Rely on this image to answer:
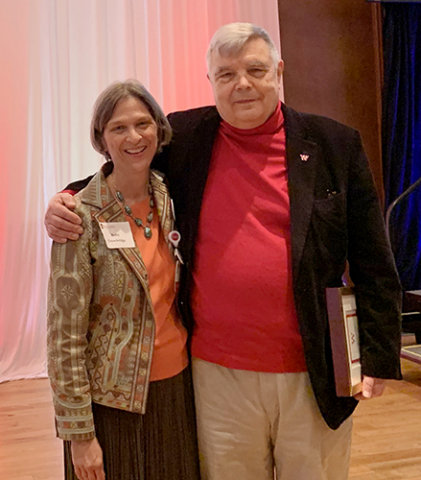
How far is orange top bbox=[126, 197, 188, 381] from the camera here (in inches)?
56.8

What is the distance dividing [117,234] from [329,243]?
0.54m

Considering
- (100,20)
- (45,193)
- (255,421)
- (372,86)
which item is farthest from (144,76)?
(255,421)

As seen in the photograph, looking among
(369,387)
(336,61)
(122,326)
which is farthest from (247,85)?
(336,61)

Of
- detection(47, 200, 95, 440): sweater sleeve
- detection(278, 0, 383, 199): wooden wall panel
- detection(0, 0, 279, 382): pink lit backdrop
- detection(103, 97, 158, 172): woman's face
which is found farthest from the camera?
detection(278, 0, 383, 199): wooden wall panel

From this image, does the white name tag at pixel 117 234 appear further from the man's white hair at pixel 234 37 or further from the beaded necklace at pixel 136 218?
the man's white hair at pixel 234 37

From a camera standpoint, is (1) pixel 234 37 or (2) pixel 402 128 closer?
(1) pixel 234 37

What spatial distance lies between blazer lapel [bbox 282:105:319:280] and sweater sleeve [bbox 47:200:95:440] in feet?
1.70

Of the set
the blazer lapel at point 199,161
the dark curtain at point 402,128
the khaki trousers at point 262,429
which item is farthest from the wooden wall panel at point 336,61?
the khaki trousers at point 262,429

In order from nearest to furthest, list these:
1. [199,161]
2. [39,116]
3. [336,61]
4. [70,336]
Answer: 1. [70,336]
2. [199,161]
3. [39,116]
4. [336,61]

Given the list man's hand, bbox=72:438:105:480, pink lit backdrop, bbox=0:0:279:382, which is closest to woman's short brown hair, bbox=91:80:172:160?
man's hand, bbox=72:438:105:480

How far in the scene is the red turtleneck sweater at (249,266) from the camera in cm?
144

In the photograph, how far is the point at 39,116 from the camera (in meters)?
4.52

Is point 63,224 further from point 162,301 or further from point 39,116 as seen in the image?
point 39,116

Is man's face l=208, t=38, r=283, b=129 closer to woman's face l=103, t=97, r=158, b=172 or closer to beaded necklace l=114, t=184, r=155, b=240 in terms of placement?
woman's face l=103, t=97, r=158, b=172
